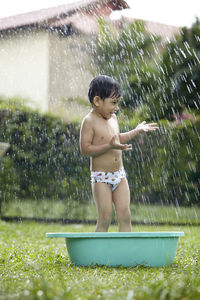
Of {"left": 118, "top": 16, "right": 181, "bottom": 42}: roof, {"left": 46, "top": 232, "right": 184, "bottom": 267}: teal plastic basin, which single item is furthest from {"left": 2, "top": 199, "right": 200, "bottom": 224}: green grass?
{"left": 118, "top": 16, "right": 181, "bottom": 42}: roof

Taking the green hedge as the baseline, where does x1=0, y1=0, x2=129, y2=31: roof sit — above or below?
above

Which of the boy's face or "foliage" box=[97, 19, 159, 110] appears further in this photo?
"foliage" box=[97, 19, 159, 110]

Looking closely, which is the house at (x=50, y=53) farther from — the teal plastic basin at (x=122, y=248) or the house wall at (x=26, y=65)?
the teal plastic basin at (x=122, y=248)

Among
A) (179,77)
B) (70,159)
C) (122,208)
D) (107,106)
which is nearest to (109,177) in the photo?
(122,208)

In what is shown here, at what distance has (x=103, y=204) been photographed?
3.71 meters

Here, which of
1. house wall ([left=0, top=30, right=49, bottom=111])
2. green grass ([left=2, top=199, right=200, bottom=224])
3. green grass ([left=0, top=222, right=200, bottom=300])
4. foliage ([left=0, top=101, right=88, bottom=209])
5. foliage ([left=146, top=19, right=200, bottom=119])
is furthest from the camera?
house wall ([left=0, top=30, right=49, bottom=111])

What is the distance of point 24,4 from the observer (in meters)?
19.7

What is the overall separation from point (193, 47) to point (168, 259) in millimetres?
11399

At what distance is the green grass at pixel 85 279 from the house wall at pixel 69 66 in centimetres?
1156

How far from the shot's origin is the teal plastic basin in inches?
132

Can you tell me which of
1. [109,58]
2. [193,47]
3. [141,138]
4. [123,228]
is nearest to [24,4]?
[109,58]

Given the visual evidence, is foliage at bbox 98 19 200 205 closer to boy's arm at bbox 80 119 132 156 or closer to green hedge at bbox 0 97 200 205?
green hedge at bbox 0 97 200 205

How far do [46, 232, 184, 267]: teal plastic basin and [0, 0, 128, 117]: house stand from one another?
38.2ft

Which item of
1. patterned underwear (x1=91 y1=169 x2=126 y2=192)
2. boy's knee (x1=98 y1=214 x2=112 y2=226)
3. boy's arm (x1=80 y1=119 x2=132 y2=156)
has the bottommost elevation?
boy's knee (x1=98 y1=214 x2=112 y2=226)
